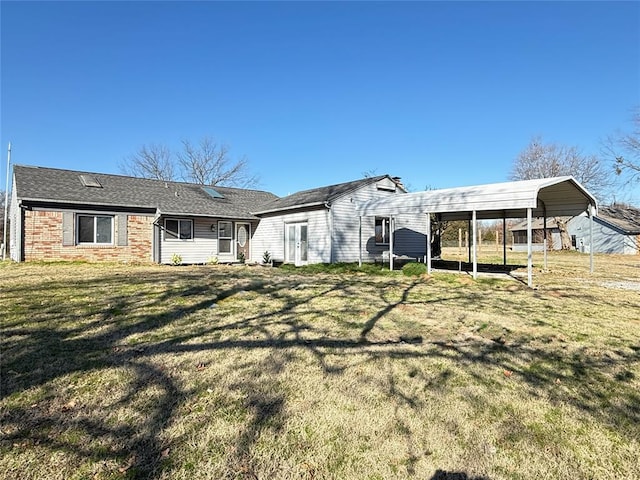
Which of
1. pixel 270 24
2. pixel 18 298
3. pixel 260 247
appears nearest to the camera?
pixel 18 298

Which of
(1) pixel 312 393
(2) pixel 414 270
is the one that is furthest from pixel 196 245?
(1) pixel 312 393

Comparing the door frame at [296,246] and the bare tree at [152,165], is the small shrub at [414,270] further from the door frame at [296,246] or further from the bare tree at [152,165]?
the bare tree at [152,165]

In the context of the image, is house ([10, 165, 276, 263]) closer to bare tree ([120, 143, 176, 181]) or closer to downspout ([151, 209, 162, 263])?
downspout ([151, 209, 162, 263])

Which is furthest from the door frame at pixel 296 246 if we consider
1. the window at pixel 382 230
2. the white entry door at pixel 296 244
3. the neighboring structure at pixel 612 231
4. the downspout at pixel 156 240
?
the neighboring structure at pixel 612 231

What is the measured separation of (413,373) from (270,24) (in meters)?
14.5

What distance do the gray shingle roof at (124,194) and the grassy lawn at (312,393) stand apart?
10.2 m

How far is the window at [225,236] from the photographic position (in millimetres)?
18328

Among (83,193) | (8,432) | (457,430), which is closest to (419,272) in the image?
(457,430)

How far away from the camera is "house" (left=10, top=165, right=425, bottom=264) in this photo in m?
14.6

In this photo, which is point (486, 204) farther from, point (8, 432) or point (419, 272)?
point (8, 432)

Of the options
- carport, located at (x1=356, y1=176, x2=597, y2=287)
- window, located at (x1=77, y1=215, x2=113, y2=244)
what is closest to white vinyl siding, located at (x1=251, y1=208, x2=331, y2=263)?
carport, located at (x1=356, y1=176, x2=597, y2=287)

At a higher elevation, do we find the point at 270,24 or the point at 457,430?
the point at 270,24

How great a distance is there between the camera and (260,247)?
18.9 m

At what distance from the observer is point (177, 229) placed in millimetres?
17078
